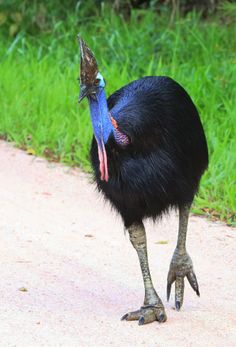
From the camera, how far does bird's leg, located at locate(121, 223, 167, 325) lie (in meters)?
4.54

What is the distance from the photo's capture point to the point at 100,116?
13.9 feet

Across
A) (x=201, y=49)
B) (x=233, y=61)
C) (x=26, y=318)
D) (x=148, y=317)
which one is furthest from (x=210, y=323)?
(x=201, y=49)

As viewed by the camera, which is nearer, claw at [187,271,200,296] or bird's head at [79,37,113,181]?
bird's head at [79,37,113,181]

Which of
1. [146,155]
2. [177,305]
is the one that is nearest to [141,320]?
[177,305]

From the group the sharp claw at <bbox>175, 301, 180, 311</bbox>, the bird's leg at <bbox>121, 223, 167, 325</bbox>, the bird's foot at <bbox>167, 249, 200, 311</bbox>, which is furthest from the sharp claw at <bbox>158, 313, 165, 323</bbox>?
the bird's foot at <bbox>167, 249, 200, 311</bbox>

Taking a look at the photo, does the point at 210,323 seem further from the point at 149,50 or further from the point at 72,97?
the point at 149,50

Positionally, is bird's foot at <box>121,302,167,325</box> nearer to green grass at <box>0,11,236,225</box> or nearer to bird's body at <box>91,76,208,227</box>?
bird's body at <box>91,76,208,227</box>

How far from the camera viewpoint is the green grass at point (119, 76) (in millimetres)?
7105

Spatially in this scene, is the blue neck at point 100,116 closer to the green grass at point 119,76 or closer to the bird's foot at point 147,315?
the bird's foot at point 147,315

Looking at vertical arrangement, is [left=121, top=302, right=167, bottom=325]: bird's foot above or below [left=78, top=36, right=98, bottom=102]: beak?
below

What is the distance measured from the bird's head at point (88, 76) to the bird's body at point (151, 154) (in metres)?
0.24

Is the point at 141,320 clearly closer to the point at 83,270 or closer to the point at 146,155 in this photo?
the point at 146,155

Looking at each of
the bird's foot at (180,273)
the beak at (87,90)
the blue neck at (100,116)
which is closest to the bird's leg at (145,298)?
the bird's foot at (180,273)

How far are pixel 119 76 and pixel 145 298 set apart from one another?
12.9ft
